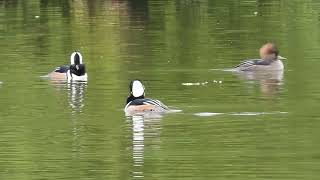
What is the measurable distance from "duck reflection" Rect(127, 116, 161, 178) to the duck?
314 inches

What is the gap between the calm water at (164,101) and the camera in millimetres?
21984

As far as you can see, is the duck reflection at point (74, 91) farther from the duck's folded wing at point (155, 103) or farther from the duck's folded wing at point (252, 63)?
the duck's folded wing at point (252, 63)

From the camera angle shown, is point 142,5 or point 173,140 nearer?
point 173,140

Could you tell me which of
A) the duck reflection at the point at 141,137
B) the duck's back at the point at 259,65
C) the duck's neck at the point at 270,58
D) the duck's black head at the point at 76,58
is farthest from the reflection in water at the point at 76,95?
the duck's neck at the point at 270,58

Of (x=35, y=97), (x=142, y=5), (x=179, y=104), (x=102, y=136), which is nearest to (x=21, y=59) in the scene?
(x=35, y=97)

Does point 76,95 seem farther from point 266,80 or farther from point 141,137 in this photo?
point 141,137

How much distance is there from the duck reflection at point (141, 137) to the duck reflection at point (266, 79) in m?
4.93

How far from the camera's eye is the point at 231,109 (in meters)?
28.0

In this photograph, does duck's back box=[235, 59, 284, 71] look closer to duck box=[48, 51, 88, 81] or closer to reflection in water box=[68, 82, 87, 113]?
duck box=[48, 51, 88, 81]

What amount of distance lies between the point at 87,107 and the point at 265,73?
9.16m

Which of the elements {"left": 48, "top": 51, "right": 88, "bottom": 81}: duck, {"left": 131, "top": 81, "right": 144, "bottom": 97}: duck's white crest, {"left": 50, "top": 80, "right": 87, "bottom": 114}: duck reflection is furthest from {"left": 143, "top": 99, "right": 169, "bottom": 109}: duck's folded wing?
{"left": 48, "top": 51, "right": 88, "bottom": 81}: duck

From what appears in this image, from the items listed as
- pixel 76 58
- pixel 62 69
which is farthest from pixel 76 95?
pixel 76 58

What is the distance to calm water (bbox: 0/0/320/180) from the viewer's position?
22.0m

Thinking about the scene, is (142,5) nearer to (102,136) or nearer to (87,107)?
(87,107)
